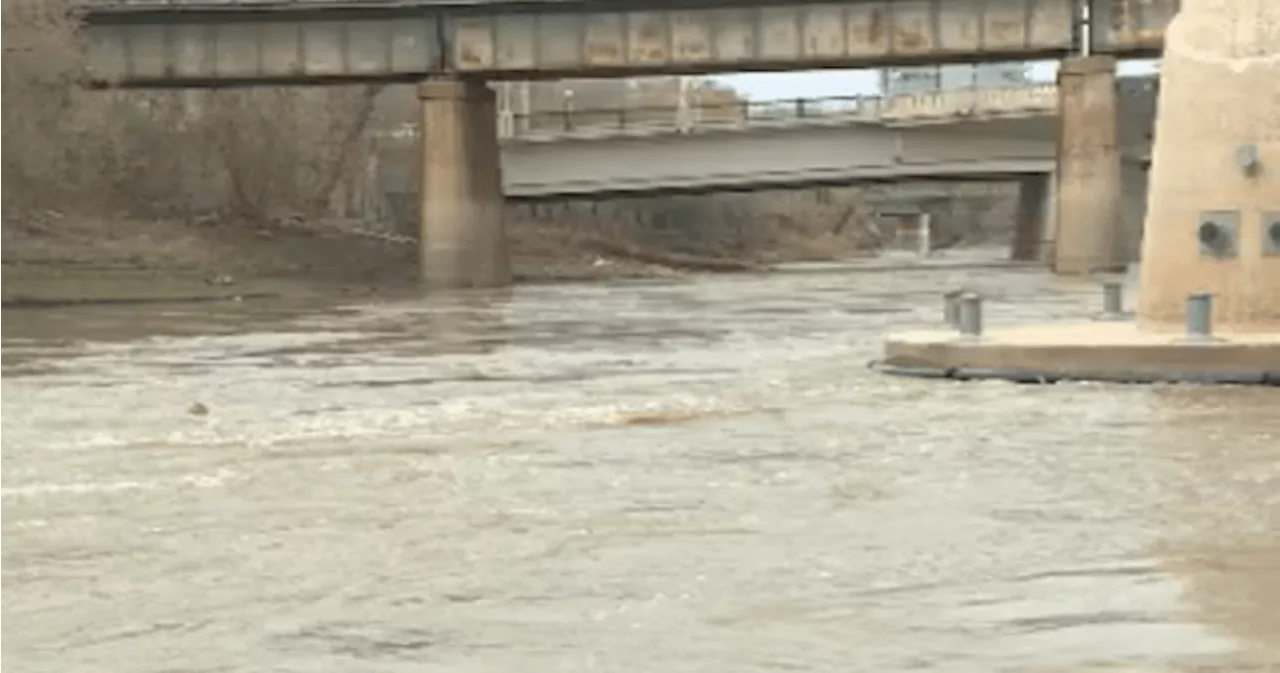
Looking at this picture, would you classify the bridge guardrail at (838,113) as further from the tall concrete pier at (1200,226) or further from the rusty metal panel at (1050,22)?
the tall concrete pier at (1200,226)

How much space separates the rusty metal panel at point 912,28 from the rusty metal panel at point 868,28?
0.28m

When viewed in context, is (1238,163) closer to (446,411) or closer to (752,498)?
(446,411)

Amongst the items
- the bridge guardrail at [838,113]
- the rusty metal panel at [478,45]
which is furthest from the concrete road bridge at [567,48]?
the bridge guardrail at [838,113]

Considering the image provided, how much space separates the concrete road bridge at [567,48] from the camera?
77250 mm

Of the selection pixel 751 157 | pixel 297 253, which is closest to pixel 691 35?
pixel 297 253

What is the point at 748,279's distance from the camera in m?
91.1

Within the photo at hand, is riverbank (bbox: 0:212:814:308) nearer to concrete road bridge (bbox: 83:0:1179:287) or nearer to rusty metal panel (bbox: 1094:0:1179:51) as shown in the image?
concrete road bridge (bbox: 83:0:1179:287)

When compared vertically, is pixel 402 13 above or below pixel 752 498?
above

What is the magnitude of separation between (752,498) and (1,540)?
5135mm

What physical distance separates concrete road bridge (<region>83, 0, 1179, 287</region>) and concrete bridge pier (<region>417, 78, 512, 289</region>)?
0.06 m

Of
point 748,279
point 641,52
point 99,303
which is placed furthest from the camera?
point 748,279

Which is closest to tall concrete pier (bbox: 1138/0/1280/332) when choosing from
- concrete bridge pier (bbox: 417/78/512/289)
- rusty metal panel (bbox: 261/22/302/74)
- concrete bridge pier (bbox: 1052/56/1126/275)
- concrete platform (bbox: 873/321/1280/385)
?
concrete platform (bbox: 873/321/1280/385)

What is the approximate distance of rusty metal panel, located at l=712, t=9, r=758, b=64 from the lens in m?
77.7

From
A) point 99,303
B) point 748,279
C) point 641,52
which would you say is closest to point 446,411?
point 99,303
